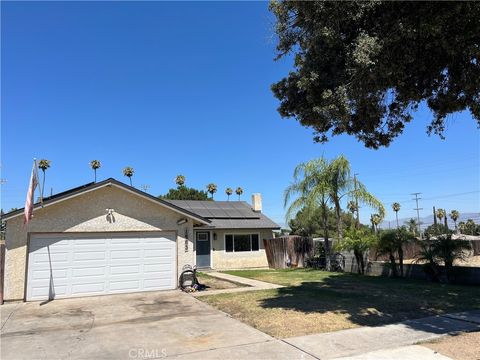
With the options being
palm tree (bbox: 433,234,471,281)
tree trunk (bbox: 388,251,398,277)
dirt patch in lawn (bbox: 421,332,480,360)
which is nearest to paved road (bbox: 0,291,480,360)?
dirt patch in lawn (bbox: 421,332,480,360)

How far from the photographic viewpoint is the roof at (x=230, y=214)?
2584cm

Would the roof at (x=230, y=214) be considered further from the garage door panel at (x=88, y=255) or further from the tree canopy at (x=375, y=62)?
the tree canopy at (x=375, y=62)

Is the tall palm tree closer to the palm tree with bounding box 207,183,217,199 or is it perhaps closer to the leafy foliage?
the leafy foliage

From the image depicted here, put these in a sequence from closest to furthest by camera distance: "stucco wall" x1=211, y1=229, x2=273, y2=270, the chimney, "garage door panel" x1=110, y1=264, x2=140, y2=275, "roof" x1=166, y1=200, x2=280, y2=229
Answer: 1. "garage door panel" x1=110, y1=264, x2=140, y2=275
2. "stucco wall" x1=211, y1=229, x2=273, y2=270
3. "roof" x1=166, y1=200, x2=280, y2=229
4. the chimney

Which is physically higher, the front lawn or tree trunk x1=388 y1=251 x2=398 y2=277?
tree trunk x1=388 y1=251 x2=398 y2=277

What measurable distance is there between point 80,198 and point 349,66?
9.83 metres

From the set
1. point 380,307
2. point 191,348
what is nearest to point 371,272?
point 380,307

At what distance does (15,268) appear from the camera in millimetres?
12727

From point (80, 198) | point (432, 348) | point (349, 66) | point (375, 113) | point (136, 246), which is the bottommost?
point (432, 348)

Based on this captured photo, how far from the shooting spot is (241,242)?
26.1 m

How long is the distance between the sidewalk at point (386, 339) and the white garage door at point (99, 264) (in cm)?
821

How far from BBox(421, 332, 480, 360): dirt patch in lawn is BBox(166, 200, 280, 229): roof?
1799cm

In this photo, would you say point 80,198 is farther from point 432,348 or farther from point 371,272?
point 371,272

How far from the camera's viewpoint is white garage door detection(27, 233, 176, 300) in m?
13.1
